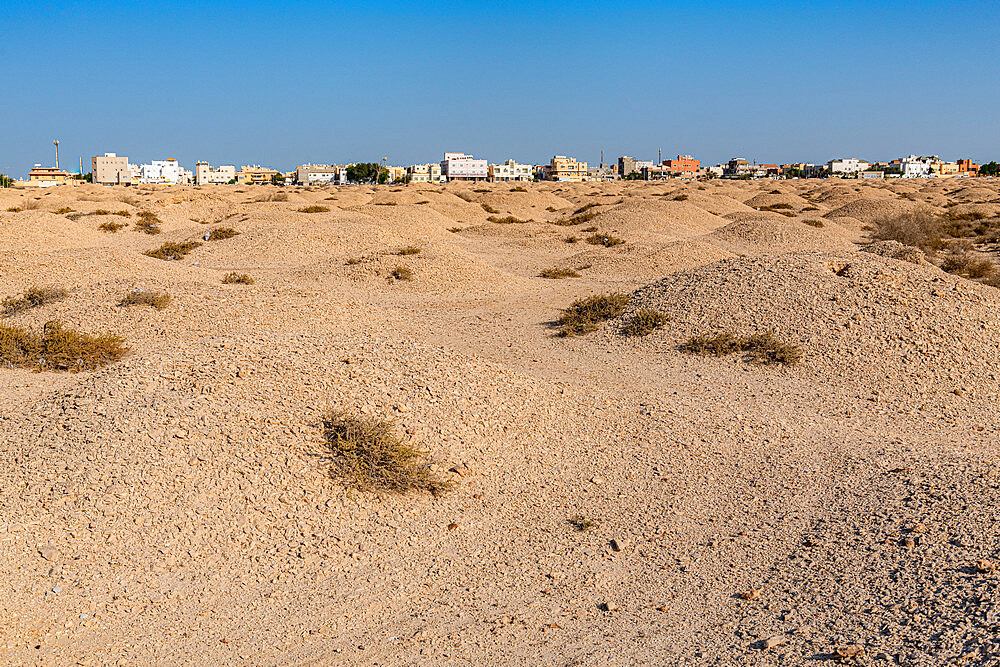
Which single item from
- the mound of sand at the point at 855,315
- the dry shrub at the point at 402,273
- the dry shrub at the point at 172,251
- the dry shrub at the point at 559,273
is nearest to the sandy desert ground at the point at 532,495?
the mound of sand at the point at 855,315

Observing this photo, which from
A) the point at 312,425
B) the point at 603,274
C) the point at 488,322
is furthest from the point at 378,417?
the point at 603,274

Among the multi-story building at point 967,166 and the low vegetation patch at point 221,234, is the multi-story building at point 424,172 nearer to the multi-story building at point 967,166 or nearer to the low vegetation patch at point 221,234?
the multi-story building at point 967,166

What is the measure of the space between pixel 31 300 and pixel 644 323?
31.6 ft

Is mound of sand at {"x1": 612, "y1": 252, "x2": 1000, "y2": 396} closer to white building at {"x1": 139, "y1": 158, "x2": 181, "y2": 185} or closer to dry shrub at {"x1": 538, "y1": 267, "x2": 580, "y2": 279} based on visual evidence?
dry shrub at {"x1": 538, "y1": 267, "x2": 580, "y2": 279}

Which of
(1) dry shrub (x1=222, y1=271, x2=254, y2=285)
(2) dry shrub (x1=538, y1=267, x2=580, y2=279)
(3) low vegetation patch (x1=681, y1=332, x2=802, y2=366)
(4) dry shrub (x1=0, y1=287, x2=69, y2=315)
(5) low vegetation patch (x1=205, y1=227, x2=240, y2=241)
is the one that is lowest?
(2) dry shrub (x1=538, y1=267, x2=580, y2=279)

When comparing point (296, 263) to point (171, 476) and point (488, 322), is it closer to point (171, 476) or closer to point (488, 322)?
point (488, 322)

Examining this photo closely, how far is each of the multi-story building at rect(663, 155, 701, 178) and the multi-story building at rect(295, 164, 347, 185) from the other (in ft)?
205

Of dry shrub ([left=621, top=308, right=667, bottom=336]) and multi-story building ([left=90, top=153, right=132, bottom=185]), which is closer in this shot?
dry shrub ([left=621, top=308, right=667, bottom=336])

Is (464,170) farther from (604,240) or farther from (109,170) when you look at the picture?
(604,240)

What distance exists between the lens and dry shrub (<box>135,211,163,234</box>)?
28.4 meters

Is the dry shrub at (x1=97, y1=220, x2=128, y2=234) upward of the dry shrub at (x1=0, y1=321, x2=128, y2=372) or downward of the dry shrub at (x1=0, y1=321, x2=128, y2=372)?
upward

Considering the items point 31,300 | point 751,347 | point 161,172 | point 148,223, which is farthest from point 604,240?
point 161,172

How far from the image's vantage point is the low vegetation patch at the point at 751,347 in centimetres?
1066

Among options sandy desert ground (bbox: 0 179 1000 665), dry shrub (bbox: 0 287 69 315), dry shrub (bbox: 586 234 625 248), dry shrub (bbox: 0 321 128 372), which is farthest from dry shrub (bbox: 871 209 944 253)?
dry shrub (bbox: 0 287 69 315)
